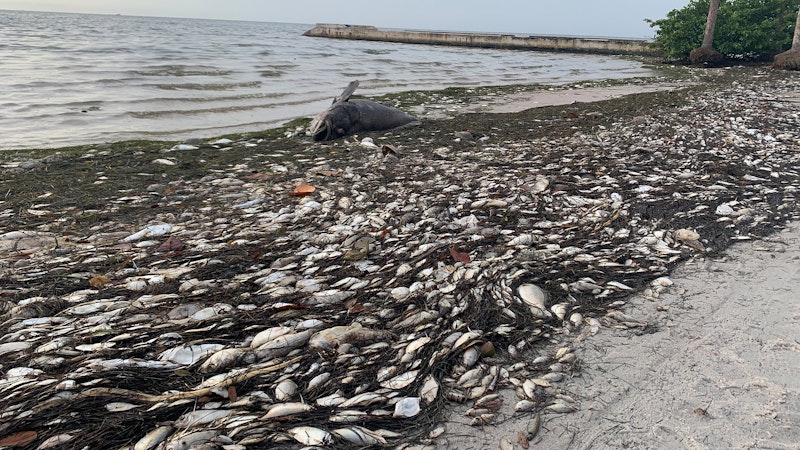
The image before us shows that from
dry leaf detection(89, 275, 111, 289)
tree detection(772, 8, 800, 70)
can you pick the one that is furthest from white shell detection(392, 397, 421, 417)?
tree detection(772, 8, 800, 70)

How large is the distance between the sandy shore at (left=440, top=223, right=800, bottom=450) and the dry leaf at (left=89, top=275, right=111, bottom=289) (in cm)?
294

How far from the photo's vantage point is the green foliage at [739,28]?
29.1 meters

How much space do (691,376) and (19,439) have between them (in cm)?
342

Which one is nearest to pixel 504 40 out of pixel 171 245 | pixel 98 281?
pixel 171 245

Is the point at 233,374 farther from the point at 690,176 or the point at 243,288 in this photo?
the point at 690,176

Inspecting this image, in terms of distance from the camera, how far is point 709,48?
29.3 m

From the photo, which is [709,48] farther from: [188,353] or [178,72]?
[188,353]

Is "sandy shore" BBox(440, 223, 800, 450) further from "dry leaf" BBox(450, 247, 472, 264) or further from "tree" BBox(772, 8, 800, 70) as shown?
"tree" BBox(772, 8, 800, 70)

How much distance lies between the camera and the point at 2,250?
4.55 m

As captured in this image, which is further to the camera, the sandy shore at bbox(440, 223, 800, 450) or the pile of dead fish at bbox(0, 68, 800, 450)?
the pile of dead fish at bbox(0, 68, 800, 450)

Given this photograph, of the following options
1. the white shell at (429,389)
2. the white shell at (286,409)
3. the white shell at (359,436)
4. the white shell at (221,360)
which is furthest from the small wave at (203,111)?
the white shell at (359,436)

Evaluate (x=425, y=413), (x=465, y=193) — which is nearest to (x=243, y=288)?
(x=425, y=413)

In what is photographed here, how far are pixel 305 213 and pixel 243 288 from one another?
1.74 m

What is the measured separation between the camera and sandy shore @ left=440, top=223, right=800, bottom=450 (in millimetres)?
2398
